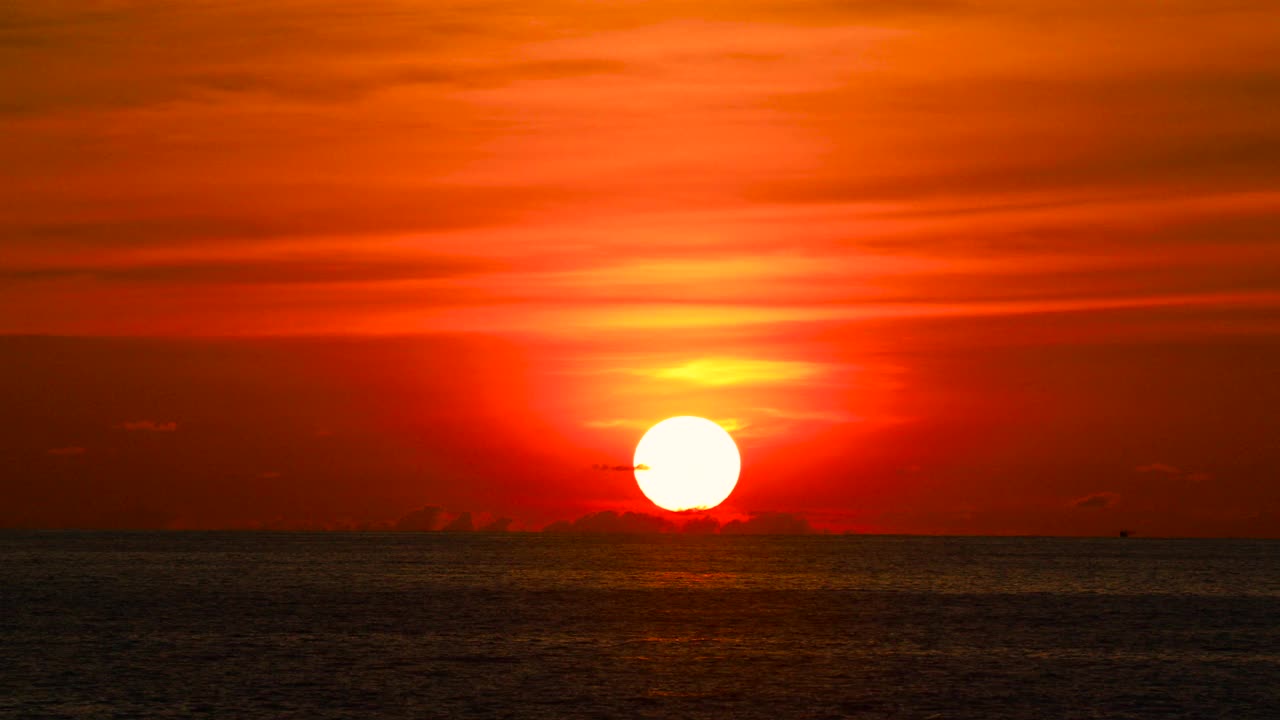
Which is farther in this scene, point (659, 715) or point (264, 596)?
point (264, 596)

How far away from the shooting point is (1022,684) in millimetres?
80750

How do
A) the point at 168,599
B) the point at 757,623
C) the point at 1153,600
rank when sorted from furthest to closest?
1. the point at 1153,600
2. the point at 168,599
3. the point at 757,623

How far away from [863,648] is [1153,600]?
3418 inches

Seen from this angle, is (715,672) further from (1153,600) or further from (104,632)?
(1153,600)

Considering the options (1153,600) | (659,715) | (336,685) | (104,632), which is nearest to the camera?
(659,715)

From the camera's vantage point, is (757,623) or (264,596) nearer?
(757,623)

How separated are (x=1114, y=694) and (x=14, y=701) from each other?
5637cm

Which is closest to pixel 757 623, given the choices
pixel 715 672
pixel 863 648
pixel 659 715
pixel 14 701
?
pixel 863 648

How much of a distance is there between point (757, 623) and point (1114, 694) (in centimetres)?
5042

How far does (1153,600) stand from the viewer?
17488 cm

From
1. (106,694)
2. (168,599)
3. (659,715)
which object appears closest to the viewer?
(659,715)

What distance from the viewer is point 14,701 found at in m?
69.8

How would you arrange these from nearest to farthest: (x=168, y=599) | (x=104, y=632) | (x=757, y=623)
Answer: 1. (x=104, y=632)
2. (x=757, y=623)
3. (x=168, y=599)

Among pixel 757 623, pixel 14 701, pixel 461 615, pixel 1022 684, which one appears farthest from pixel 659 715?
pixel 461 615
